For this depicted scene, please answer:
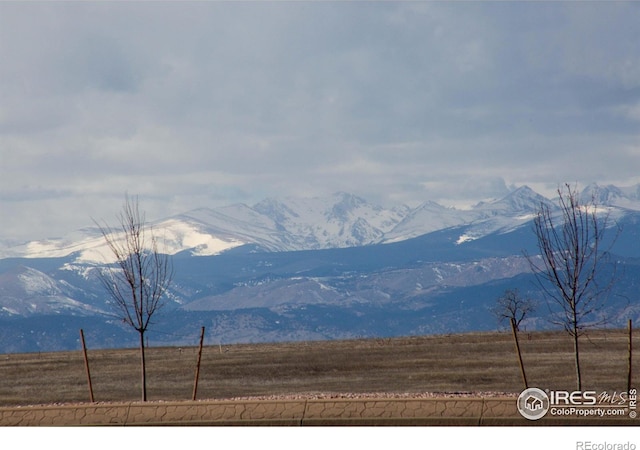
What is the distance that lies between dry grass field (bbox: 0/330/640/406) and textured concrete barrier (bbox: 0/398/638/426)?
14595mm

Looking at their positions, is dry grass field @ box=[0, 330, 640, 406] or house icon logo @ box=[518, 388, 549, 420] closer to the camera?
house icon logo @ box=[518, 388, 549, 420]

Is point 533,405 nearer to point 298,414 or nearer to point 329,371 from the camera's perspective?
point 298,414

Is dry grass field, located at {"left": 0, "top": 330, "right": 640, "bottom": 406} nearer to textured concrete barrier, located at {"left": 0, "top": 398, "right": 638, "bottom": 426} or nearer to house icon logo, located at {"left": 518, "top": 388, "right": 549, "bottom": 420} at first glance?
house icon logo, located at {"left": 518, "top": 388, "right": 549, "bottom": 420}

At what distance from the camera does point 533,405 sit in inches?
968

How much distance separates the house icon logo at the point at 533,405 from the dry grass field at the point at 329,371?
1436cm

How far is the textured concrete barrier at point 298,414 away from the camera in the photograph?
24594 mm

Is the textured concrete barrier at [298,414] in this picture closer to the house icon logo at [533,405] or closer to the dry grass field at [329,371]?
the house icon logo at [533,405]

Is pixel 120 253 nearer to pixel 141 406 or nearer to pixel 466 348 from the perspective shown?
pixel 141 406

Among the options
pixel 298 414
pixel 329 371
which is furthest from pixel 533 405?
pixel 329 371

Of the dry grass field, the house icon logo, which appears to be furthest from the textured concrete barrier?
the dry grass field

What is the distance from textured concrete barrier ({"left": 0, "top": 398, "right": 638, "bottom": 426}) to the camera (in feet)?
80.7

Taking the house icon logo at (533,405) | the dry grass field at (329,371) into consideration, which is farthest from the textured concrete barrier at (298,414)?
the dry grass field at (329,371)
